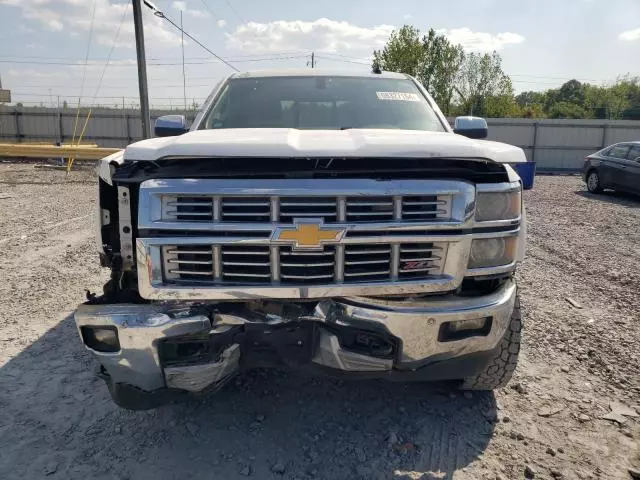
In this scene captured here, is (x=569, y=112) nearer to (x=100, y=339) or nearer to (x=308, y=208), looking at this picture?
(x=308, y=208)

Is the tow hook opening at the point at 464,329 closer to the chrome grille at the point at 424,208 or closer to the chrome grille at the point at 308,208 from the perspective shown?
the chrome grille at the point at 424,208

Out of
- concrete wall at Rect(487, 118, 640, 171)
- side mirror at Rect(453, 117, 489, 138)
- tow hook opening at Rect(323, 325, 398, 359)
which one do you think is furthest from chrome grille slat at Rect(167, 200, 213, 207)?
concrete wall at Rect(487, 118, 640, 171)

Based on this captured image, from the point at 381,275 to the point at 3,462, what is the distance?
2031 mm

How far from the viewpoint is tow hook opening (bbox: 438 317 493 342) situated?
2.39m

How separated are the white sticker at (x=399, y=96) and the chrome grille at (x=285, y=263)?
189 centimetres

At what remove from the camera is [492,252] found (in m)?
2.47

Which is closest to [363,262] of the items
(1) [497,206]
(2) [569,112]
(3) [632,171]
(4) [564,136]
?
(1) [497,206]

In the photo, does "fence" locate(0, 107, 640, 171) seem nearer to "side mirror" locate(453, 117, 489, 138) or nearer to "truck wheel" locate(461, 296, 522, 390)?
"side mirror" locate(453, 117, 489, 138)

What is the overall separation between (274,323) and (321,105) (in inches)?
80.2

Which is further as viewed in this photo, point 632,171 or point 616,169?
point 616,169

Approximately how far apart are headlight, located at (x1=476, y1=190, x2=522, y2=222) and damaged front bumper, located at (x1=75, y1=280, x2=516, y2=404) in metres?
0.40

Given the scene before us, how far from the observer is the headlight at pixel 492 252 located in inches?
96.0

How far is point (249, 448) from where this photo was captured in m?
2.61

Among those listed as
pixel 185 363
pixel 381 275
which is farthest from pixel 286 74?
pixel 185 363
